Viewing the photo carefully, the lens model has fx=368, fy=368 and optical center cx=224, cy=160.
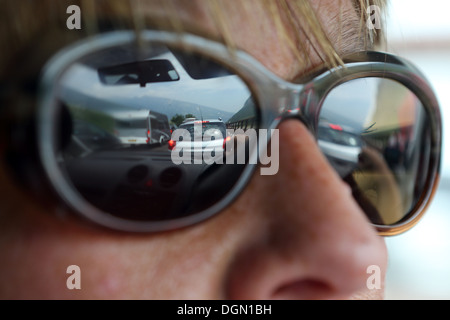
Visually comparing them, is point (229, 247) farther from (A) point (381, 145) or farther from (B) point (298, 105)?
(A) point (381, 145)

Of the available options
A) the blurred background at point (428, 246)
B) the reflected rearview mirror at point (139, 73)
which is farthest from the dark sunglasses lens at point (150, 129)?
the blurred background at point (428, 246)

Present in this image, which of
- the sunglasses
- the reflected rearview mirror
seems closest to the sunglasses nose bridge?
the sunglasses

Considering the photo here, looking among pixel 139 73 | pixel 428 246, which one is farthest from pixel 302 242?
pixel 428 246

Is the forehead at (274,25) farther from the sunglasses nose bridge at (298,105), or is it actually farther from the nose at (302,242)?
the nose at (302,242)

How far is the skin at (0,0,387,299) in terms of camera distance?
0.47 metres

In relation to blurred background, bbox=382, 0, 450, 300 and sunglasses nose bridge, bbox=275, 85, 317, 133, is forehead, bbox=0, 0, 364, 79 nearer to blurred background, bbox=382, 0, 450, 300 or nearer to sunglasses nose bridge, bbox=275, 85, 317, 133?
sunglasses nose bridge, bbox=275, 85, 317, 133

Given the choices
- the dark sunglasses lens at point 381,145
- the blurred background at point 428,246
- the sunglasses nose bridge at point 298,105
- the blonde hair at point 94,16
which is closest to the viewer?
the blonde hair at point 94,16

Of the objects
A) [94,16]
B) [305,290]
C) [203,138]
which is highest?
[94,16]

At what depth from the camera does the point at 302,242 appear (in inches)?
20.0

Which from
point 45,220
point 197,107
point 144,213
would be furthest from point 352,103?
point 45,220

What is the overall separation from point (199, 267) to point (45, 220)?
21cm

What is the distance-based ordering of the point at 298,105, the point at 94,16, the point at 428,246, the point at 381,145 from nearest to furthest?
the point at 94,16 → the point at 298,105 → the point at 381,145 → the point at 428,246

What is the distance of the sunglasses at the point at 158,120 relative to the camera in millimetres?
444

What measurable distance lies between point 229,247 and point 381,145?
50 centimetres
